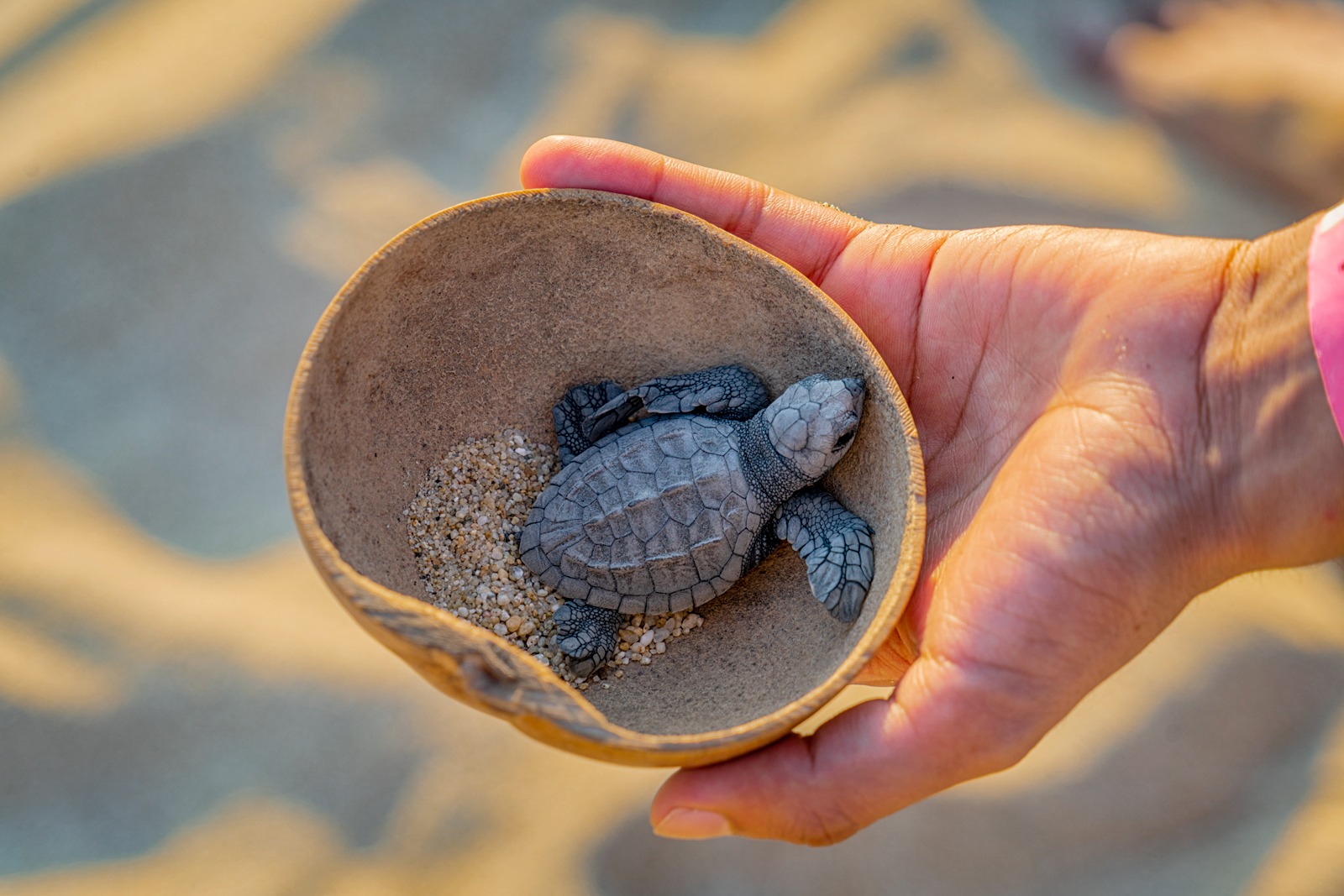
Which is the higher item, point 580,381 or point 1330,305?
point 580,381

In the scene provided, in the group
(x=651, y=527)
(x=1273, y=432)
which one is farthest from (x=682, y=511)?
(x=1273, y=432)

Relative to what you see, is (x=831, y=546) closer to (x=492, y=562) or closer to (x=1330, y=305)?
(x=492, y=562)

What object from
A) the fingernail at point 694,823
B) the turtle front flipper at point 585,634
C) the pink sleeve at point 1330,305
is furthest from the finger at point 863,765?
the pink sleeve at point 1330,305

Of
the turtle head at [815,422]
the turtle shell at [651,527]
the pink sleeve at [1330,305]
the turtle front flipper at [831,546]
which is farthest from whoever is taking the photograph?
the turtle shell at [651,527]

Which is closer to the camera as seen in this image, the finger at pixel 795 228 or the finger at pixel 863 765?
the finger at pixel 863 765

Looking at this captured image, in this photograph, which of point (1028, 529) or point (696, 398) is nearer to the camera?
point (1028, 529)

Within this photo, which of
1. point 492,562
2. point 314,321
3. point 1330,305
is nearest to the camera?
point 1330,305

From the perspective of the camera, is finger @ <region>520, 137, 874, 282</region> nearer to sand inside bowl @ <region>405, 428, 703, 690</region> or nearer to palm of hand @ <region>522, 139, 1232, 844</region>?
palm of hand @ <region>522, 139, 1232, 844</region>

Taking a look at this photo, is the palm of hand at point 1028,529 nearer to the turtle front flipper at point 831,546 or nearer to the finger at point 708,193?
the turtle front flipper at point 831,546
